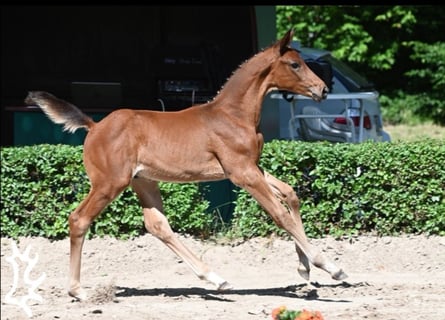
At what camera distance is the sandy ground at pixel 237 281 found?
6.69 m

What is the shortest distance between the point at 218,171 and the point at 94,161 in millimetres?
968

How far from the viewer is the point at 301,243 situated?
23.0 feet

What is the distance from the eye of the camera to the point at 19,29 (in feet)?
45.4

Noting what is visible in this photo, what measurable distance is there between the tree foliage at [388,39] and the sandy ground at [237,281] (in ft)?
35.5

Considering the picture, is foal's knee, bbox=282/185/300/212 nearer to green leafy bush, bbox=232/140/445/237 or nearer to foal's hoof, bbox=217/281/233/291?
foal's hoof, bbox=217/281/233/291

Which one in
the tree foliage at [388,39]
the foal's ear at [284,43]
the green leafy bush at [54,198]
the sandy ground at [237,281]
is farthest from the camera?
the tree foliage at [388,39]

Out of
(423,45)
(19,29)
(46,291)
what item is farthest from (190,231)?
(423,45)

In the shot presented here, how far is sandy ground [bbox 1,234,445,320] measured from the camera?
6.69 m

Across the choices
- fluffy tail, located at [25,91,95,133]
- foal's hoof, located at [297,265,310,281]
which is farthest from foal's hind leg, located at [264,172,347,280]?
fluffy tail, located at [25,91,95,133]

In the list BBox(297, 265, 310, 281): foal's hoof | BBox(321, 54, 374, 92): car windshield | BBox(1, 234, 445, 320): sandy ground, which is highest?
BBox(321, 54, 374, 92): car windshield

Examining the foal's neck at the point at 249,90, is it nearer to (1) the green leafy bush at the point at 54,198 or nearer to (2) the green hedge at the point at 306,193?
(2) the green hedge at the point at 306,193

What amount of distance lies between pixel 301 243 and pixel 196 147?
1.11 m

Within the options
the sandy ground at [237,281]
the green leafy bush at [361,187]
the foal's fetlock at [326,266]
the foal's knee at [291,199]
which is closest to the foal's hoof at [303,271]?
the sandy ground at [237,281]

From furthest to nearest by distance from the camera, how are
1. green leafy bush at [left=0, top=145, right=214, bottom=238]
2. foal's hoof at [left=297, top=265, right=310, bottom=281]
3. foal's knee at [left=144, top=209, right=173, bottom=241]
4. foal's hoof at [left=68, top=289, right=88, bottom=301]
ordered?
green leafy bush at [left=0, top=145, right=214, bottom=238] → foal's knee at [left=144, top=209, right=173, bottom=241] → foal's hoof at [left=297, top=265, right=310, bottom=281] → foal's hoof at [left=68, top=289, right=88, bottom=301]
